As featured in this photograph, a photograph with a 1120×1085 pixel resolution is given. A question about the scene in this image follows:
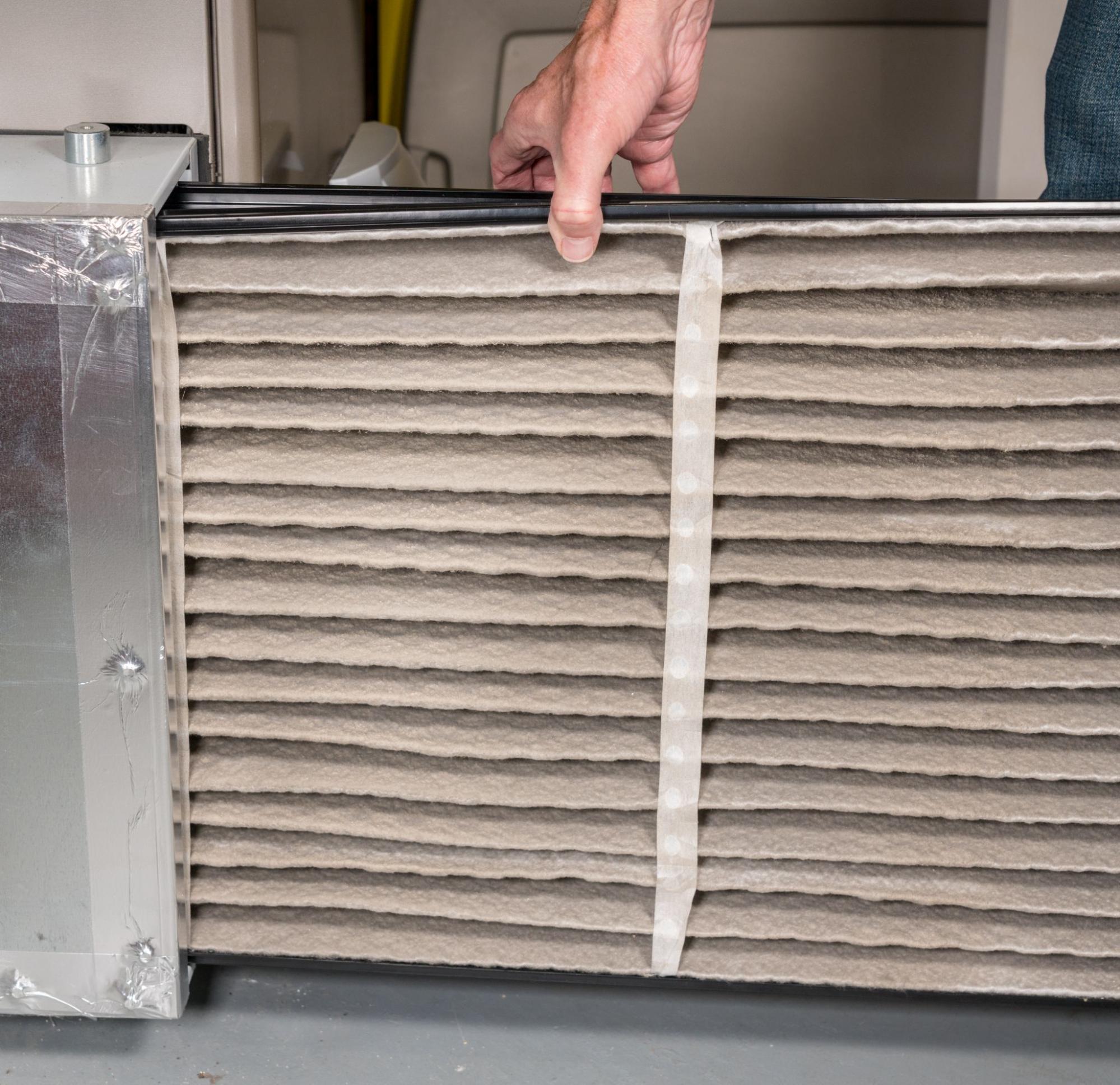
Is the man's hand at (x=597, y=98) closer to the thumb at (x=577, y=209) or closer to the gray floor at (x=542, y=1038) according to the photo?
the thumb at (x=577, y=209)

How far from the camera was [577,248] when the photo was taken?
2.08 feet

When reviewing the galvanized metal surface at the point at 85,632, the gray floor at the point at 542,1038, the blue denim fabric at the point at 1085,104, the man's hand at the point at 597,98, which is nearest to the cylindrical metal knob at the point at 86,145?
the galvanized metal surface at the point at 85,632

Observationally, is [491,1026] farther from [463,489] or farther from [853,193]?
[853,193]

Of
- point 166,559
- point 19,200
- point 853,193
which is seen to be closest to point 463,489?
point 166,559

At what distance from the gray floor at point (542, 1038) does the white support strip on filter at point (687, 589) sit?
0.09 metres

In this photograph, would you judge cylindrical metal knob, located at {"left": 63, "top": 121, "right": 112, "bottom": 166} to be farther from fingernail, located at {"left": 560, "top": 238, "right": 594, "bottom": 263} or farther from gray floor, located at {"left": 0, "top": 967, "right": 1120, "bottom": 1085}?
gray floor, located at {"left": 0, "top": 967, "right": 1120, "bottom": 1085}

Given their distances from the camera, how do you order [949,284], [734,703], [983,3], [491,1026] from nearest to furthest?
[949,284], [734,703], [491,1026], [983,3]

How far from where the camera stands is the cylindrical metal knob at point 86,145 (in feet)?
2.30

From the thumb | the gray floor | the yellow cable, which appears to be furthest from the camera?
the yellow cable

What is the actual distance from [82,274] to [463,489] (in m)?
0.26

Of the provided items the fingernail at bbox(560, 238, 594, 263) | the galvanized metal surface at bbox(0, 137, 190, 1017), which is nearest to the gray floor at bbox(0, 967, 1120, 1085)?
the galvanized metal surface at bbox(0, 137, 190, 1017)

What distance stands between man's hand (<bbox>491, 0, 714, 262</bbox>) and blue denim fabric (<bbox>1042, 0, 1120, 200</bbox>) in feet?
1.04

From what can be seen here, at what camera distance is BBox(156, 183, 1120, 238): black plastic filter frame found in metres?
0.63

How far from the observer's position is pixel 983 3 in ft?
6.15
